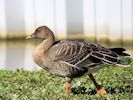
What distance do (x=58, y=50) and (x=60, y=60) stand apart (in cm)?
12

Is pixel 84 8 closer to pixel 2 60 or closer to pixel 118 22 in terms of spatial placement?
pixel 118 22

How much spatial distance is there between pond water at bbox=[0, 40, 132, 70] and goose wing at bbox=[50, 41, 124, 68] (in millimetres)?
2837

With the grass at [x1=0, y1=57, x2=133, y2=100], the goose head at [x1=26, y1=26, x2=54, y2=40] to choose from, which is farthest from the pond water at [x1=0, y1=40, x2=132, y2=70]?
the goose head at [x1=26, y1=26, x2=54, y2=40]

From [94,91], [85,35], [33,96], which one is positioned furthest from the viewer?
[85,35]

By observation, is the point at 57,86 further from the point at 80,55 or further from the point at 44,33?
the point at 80,55

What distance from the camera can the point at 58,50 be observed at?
8766 millimetres

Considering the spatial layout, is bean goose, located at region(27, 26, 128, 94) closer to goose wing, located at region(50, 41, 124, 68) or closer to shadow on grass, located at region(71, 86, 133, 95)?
goose wing, located at region(50, 41, 124, 68)

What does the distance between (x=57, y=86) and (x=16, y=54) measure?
2344 millimetres

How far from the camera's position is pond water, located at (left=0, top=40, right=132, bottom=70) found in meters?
11.6

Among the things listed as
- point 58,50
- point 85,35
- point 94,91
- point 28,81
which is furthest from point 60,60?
point 85,35

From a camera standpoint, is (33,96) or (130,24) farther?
(130,24)

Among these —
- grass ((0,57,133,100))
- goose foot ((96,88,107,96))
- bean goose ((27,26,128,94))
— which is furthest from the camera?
goose foot ((96,88,107,96))

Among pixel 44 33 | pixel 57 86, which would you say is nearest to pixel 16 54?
pixel 57 86

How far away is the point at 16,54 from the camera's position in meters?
11.7
